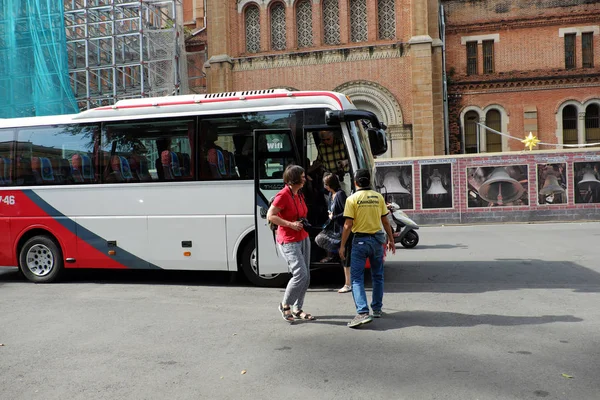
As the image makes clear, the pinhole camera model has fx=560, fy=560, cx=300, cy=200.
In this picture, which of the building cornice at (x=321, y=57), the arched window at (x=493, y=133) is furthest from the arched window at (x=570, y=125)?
the building cornice at (x=321, y=57)

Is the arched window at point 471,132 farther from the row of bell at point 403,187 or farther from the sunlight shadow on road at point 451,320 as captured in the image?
the sunlight shadow on road at point 451,320

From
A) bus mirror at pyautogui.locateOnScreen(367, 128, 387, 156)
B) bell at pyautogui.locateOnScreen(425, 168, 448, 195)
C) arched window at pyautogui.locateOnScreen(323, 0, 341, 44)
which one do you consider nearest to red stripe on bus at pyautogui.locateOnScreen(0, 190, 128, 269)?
bus mirror at pyautogui.locateOnScreen(367, 128, 387, 156)

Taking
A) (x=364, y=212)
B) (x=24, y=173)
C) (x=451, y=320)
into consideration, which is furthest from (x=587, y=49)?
(x=24, y=173)

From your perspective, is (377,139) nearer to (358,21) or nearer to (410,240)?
(410,240)

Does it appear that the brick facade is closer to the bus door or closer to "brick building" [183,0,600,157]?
"brick building" [183,0,600,157]

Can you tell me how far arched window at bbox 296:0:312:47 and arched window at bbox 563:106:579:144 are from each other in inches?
563

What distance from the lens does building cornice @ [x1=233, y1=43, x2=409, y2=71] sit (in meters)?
27.8

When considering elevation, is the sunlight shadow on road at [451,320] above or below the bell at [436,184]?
below

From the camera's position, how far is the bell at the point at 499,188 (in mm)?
21828

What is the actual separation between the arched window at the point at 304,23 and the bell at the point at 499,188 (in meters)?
12.3

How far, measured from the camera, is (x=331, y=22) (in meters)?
28.9

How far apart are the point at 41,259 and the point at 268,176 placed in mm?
4601

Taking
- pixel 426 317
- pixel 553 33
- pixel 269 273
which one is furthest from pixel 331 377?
pixel 553 33

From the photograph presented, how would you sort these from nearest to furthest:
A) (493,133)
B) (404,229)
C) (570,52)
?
(404,229) → (570,52) → (493,133)
